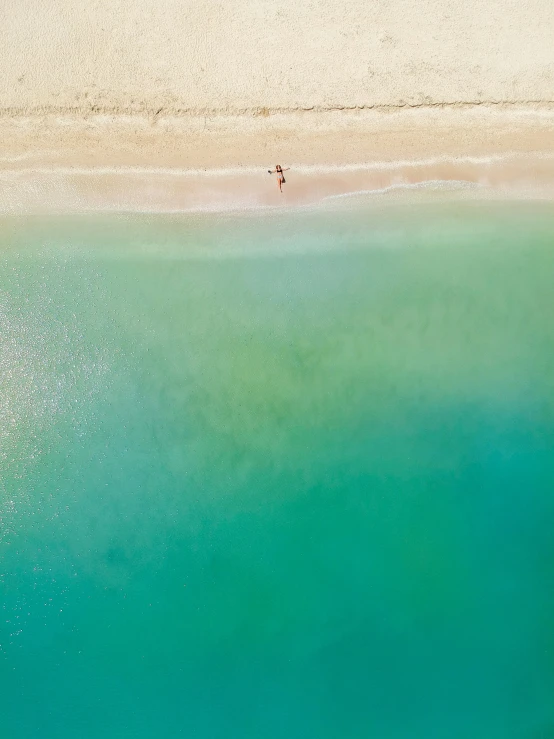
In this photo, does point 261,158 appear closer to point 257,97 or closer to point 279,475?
point 257,97

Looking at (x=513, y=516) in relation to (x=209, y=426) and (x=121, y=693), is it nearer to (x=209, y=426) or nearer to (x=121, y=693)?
(x=209, y=426)

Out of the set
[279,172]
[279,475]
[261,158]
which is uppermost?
[261,158]

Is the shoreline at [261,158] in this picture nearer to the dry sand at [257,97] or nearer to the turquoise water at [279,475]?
the dry sand at [257,97]

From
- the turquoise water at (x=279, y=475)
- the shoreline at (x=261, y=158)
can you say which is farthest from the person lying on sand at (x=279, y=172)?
the turquoise water at (x=279, y=475)

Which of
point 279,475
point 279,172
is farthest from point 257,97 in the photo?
point 279,475

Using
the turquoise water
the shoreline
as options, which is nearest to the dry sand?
the shoreline

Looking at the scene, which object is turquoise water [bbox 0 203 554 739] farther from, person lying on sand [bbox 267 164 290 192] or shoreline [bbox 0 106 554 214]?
person lying on sand [bbox 267 164 290 192]
